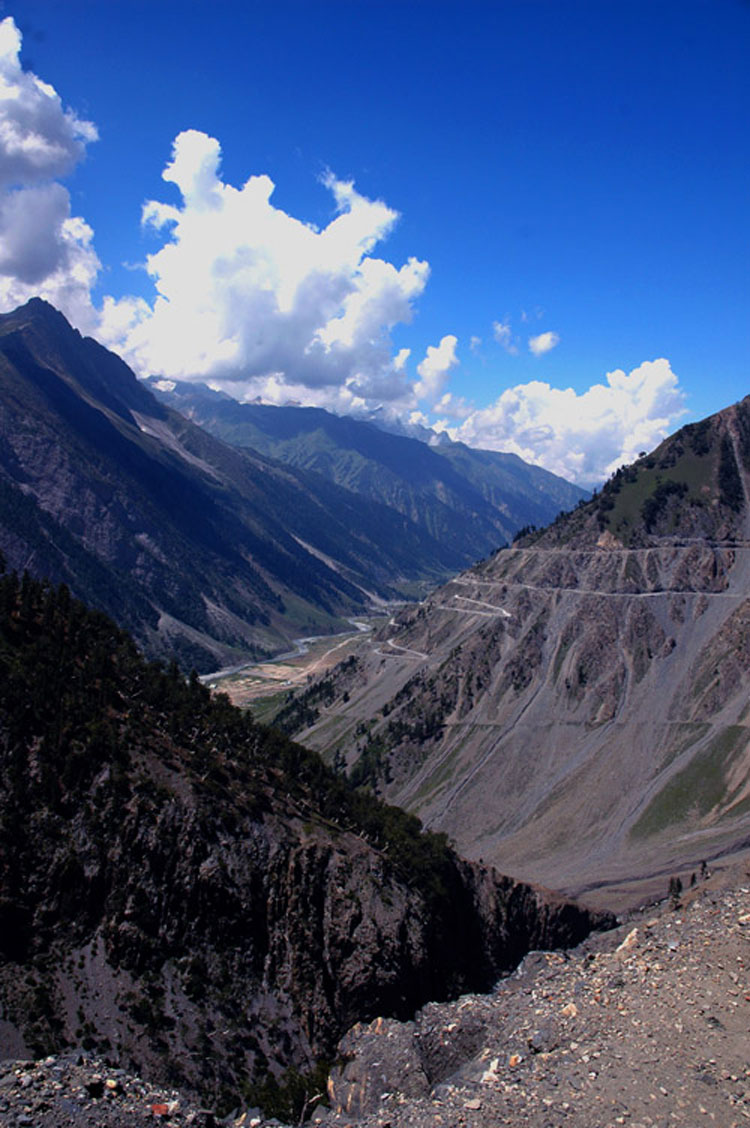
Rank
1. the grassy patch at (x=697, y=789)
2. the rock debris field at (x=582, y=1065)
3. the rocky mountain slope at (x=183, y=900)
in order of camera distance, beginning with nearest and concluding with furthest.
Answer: the rock debris field at (x=582, y=1065) < the rocky mountain slope at (x=183, y=900) < the grassy patch at (x=697, y=789)

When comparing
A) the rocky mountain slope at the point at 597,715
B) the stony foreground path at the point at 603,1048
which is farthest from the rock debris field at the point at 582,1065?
the rocky mountain slope at the point at 597,715

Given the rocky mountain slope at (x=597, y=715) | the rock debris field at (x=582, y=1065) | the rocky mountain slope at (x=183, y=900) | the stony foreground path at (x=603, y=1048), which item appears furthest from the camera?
the rocky mountain slope at (x=597, y=715)

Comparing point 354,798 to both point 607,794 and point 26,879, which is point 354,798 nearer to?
point 26,879

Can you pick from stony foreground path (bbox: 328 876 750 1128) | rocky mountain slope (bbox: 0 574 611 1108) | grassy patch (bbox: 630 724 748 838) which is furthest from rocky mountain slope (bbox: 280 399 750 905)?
stony foreground path (bbox: 328 876 750 1128)

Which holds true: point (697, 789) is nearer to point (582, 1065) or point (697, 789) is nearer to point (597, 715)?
point (597, 715)

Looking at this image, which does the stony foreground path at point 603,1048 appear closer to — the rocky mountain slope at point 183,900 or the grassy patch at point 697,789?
the rocky mountain slope at point 183,900

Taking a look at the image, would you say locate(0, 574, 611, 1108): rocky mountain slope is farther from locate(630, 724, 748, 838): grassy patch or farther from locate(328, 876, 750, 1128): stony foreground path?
locate(630, 724, 748, 838): grassy patch

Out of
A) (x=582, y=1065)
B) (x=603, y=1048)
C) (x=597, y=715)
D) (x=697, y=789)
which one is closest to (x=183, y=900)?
(x=582, y=1065)
